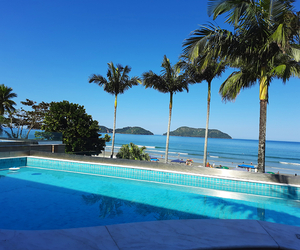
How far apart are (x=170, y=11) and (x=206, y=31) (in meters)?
10.3

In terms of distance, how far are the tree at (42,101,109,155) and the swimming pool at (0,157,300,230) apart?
20.0 feet

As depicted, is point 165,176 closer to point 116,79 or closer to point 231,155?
point 116,79

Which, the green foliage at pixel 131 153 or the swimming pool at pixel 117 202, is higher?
the green foliage at pixel 131 153

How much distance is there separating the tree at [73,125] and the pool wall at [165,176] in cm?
403

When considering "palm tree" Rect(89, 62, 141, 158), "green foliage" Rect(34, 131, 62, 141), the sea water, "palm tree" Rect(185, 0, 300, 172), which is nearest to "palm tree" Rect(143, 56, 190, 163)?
"palm tree" Rect(89, 62, 141, 158)

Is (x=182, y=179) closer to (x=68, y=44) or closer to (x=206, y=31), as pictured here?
(x=206, y=31)

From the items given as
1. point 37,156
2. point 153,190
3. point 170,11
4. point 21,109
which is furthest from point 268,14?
point 21,109

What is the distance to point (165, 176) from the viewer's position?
8.53 meters

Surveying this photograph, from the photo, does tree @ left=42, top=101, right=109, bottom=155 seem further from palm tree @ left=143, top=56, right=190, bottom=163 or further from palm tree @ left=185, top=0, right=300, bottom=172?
palm tree @ left=185, top=0, right=300, bottom=172

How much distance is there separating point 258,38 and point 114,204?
7155 millimetres

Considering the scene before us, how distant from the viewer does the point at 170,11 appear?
1582cm

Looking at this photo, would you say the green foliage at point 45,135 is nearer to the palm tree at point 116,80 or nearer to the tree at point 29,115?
the palm tree at point 116,80

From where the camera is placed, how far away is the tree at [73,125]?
15003 millimetres

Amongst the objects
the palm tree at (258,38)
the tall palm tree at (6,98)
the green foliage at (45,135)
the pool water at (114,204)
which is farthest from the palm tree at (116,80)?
the tall palm tree at (6,98)
